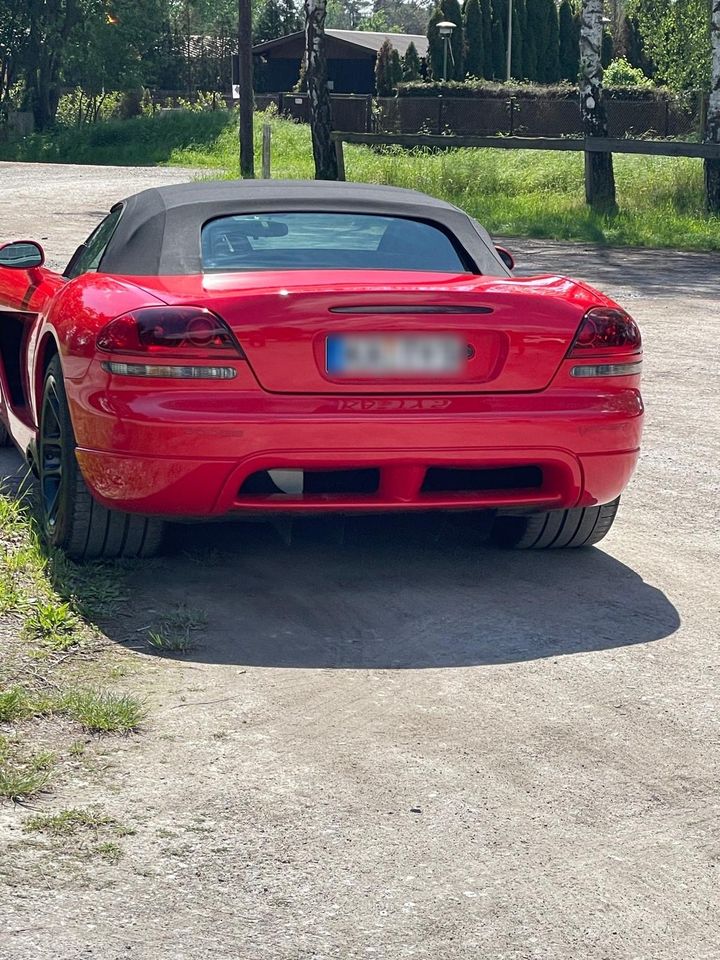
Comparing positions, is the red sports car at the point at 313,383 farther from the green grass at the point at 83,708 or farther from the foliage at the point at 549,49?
the foliage at the point at 549,49

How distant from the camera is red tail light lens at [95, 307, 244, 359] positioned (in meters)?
4.62

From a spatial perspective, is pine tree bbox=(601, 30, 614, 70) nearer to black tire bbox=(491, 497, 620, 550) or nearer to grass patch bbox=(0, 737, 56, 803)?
black tire bbox=(491, 497, 620, 550)

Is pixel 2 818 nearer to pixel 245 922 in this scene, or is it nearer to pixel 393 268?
pixel 245 922

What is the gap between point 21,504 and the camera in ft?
20.0

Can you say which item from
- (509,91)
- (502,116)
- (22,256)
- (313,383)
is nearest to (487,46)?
(509,91)

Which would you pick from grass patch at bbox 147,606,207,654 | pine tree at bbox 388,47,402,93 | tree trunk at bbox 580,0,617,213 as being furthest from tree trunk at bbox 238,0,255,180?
grass patch at bbox 147,606,207,654

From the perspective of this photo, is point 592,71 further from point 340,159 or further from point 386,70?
point 386,70

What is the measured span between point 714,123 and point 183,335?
18.8m

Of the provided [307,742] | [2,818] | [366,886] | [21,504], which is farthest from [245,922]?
[21,504]

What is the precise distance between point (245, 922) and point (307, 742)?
923mm

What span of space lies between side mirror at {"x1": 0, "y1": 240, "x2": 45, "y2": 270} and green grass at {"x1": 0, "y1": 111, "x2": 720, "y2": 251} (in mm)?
14453

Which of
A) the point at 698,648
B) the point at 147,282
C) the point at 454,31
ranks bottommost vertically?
the point at 698,648

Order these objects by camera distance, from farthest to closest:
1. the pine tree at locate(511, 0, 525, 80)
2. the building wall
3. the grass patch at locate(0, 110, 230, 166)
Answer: the building wall → the pine tree at locate(511, 0, 525, 80) → the grass patch at locate(0, 110, 230, 166)

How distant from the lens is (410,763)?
3559 mm
